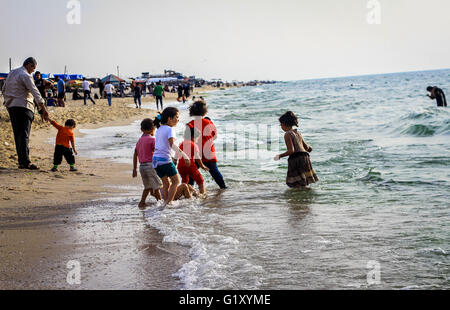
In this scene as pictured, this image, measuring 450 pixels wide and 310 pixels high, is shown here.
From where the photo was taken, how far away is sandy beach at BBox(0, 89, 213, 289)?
3711 mm

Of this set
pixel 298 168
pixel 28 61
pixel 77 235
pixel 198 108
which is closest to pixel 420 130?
pixel 298 168

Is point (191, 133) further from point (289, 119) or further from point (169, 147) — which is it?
point (289, 119)

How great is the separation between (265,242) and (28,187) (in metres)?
4.11

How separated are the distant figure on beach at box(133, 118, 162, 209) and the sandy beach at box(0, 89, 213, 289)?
17.7 inches

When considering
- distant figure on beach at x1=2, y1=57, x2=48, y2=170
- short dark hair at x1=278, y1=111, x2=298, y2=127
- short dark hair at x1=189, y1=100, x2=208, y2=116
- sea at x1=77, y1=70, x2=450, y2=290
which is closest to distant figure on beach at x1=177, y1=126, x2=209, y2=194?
short dark hair at x1=189, y1=100, x2=208, y2=116

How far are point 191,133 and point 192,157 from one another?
369mm

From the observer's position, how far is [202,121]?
7.34 meters

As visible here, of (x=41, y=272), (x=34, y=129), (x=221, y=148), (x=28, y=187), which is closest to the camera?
(x=41, y=272)

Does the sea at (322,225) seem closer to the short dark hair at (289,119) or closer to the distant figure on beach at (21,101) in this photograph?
the short dark hair at (289,119)

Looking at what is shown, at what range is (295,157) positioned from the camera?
7.44m

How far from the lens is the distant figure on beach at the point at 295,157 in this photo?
24.1 ft

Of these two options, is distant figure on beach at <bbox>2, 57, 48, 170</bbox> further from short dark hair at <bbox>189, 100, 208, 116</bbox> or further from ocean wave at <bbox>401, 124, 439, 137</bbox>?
ocean wave at <bbox>401, 124, 439, 137</bbox>
